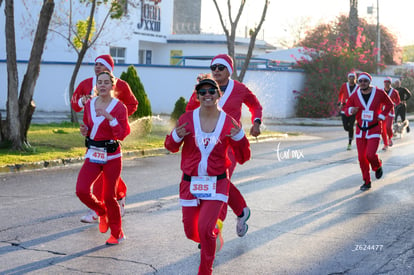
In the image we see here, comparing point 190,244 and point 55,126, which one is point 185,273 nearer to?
point 190,244

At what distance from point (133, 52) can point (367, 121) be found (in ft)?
99.7

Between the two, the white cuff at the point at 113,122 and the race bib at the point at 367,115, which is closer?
the white cuff at the point at 113,122

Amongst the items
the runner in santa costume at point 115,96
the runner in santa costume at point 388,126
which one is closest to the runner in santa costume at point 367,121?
the runner in santa costume at point 115,96

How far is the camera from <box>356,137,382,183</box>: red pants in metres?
11.6

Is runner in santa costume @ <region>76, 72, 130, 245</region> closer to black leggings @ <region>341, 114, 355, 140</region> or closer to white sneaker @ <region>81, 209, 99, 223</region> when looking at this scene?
white sneaker @ <region>81, 209, 99, 223</region>

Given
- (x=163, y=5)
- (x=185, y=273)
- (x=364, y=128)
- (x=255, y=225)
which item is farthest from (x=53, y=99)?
(x=185, y=273)

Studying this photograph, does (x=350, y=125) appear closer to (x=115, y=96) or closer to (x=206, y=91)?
(x=115, y=96)

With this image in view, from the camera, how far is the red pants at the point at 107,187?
24.3 ft

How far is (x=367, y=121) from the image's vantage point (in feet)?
38.3

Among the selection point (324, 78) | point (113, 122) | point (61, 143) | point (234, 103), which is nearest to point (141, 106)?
point (61, 143)

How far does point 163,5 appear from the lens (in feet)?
145

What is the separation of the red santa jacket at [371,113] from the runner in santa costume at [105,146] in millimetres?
5126

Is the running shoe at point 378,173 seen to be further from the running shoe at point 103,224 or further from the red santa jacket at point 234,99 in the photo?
the running shoe at point 103,224

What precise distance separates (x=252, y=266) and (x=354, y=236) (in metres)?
1.80
